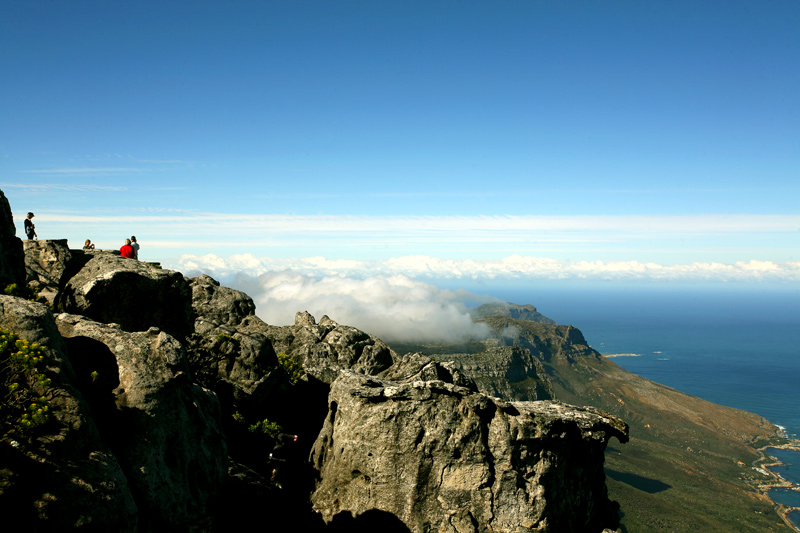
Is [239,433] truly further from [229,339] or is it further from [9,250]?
[9,250]

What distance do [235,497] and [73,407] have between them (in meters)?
10.9

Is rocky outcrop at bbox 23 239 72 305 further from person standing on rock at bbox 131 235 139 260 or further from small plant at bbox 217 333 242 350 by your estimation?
small plant at bbox 217 333 242 350

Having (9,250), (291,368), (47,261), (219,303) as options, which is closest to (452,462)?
(291,368)

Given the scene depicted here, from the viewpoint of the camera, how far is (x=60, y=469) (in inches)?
490

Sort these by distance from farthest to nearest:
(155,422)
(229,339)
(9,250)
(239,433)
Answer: (229,339) → (239,433) → (9,250) → (155,422)

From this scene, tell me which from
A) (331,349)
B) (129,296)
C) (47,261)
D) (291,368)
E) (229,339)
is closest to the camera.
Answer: (129,296)

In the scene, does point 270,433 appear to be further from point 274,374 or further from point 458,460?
point 458,460

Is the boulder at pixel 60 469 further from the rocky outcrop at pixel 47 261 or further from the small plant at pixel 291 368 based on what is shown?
the small plant at pixel 291 368

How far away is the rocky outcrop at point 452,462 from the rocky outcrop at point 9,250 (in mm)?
19889

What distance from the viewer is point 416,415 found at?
25.2 metres

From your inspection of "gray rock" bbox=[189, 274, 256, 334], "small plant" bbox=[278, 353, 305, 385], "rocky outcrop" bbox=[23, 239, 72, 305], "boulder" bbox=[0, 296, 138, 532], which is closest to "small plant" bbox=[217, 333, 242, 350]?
"small plant" bbox=[278, 353, 305, 385]

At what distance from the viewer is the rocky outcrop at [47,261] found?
29.7 m

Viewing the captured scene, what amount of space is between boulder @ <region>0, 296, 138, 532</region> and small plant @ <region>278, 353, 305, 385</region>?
806 inches

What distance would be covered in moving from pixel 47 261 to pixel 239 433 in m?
19.1
